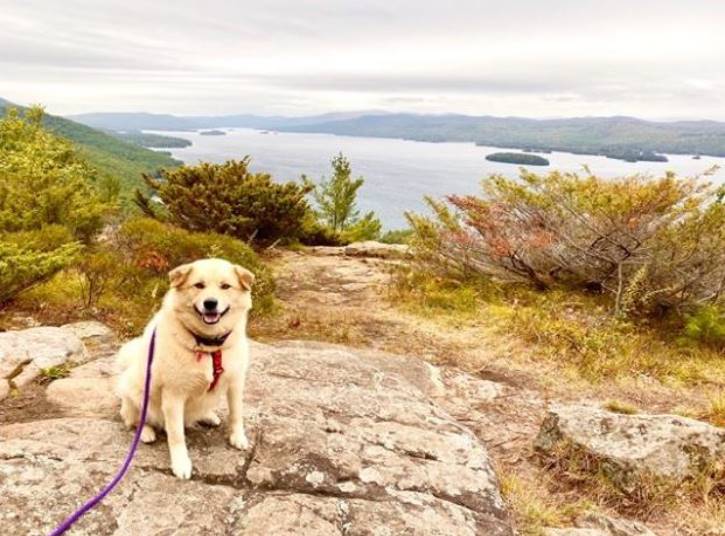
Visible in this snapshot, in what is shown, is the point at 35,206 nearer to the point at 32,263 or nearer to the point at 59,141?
the point at 32,263

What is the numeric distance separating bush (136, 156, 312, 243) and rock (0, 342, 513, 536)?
11.8 m

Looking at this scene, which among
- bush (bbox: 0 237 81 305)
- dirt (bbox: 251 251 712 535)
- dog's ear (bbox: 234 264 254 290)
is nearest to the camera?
dog's ear (bbox: 234 264 254 290)

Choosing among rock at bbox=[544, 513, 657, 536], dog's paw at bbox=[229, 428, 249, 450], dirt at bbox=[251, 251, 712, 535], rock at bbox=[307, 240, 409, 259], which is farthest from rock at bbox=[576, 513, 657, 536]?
rock at bbox=[307, 240, 409, 259]

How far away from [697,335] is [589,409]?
16.2ft

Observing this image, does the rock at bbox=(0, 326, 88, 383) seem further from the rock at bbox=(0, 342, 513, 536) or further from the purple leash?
the purple leash

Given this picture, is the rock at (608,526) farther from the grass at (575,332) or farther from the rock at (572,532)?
the grass at (575,332)

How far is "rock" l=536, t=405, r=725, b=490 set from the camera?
505cm

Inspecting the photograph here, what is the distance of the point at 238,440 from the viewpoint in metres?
3.65

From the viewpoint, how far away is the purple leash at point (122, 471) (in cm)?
283

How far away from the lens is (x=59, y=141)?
1117 inches

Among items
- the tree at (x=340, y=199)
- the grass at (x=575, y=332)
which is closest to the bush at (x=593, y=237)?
the grass at (x=575, y=332)

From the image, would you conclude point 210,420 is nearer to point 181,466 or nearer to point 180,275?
point 181,466

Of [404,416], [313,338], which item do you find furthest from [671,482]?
[313,338]

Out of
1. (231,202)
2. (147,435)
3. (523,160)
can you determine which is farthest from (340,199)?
(523,160)
